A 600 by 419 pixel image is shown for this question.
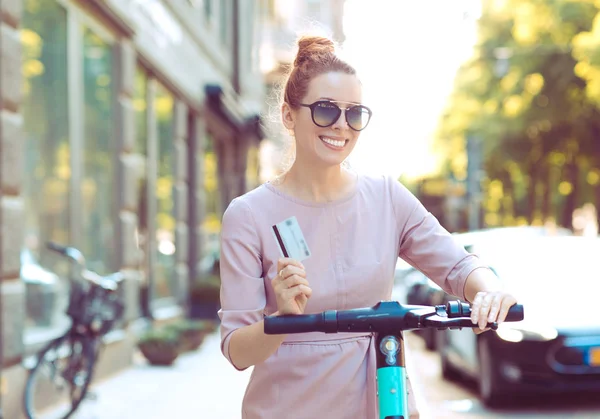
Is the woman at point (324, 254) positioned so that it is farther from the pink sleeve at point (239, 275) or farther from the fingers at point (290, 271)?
the fingers at point (290, 271)

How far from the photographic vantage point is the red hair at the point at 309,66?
2543 mm

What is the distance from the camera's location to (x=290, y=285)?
2.14 metres

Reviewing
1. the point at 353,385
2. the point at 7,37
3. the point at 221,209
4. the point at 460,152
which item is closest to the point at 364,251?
the point at 353,385

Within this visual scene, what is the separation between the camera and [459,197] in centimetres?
2569

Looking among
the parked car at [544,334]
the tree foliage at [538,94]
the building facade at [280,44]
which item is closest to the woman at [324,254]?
the building facade at [280,44]

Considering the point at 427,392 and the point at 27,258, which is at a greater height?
the point at 27,258

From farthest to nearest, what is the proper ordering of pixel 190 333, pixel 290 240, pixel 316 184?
pixel 190 333 < pixel 316 184 < pixel 290 240

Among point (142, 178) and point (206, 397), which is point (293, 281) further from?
point (142, 178)

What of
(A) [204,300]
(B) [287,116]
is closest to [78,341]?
(B) [287,116]

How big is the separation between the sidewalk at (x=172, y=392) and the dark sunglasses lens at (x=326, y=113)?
5195 mm

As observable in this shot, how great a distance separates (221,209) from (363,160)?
1662 centimetres

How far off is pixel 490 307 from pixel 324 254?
0.48 metres

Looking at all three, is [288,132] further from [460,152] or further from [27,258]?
[460,152]

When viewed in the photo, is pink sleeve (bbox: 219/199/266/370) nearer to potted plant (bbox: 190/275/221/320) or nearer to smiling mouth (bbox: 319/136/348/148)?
smiling mouth (bbox: 319/136/348/148)
